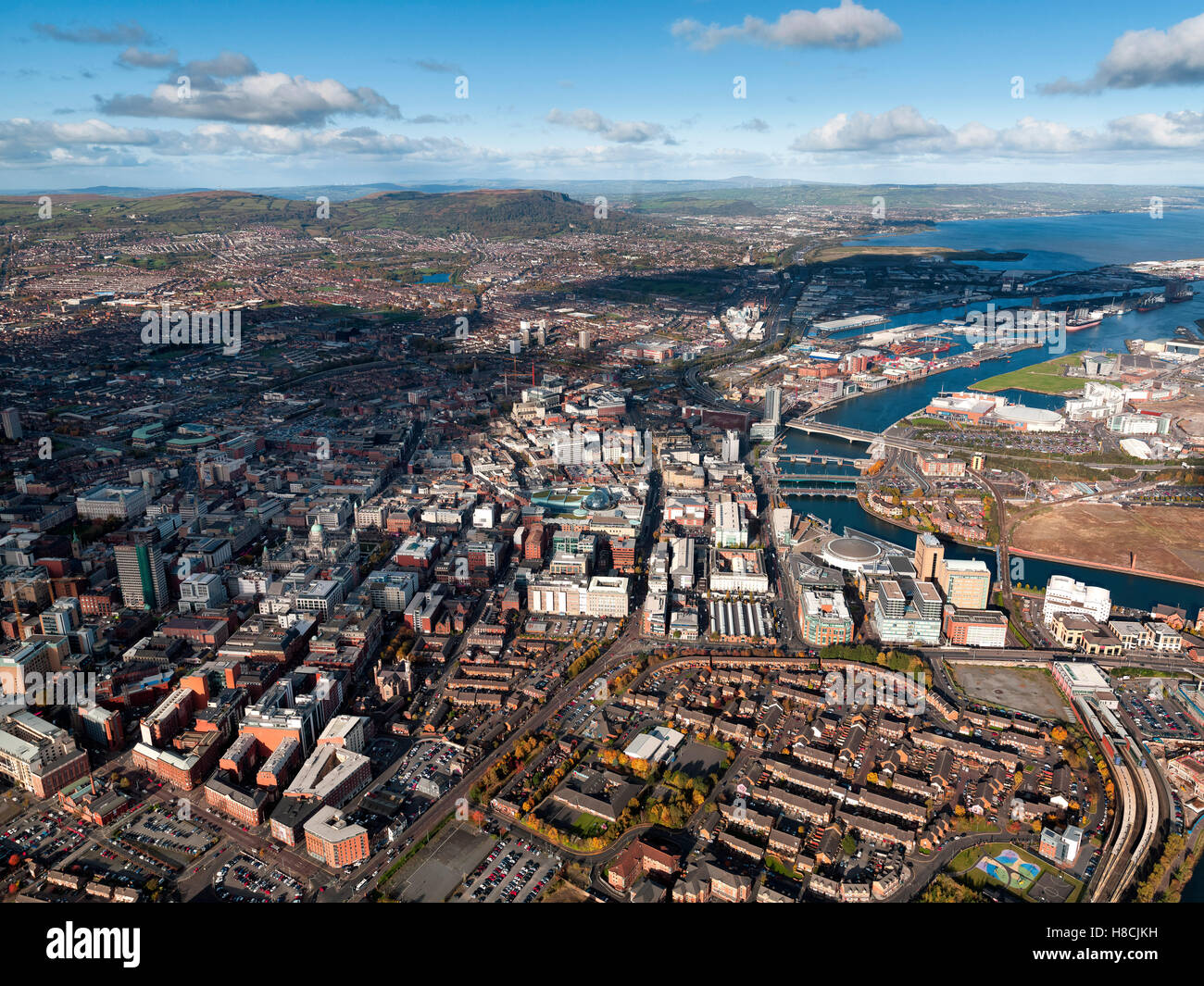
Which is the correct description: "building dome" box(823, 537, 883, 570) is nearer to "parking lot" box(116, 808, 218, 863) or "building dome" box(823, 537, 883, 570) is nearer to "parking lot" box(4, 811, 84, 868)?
"parking lot" box(116, 808, 218, 863)

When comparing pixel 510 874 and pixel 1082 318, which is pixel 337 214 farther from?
pixel 510 874

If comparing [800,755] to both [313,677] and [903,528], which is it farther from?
[903,528]

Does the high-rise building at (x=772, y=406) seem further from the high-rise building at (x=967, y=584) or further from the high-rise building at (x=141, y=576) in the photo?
the high-rise building at (x=141, y=576)

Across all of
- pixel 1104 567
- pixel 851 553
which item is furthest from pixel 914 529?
pixel 1104 567

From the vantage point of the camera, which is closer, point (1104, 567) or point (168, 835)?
point (168, 835)

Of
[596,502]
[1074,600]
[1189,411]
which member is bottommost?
[1074,600]

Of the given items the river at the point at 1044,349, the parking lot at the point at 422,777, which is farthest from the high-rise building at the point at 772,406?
the parking lot at the point at 422,777

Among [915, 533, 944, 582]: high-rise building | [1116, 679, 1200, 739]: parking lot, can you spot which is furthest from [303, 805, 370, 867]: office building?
[915, 533, 944, 582]: high-rise building
